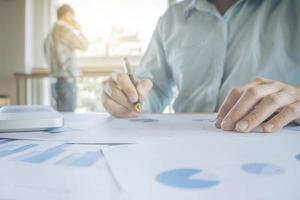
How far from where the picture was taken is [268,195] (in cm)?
17

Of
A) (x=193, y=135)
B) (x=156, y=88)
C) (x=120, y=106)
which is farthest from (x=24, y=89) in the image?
(x=193, y=135)

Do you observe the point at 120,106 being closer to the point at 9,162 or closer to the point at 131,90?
the point at 131,90

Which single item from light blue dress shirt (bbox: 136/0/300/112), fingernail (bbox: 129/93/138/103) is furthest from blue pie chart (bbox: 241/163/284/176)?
light blue dress shirt (bbox: 136/0/300/112)

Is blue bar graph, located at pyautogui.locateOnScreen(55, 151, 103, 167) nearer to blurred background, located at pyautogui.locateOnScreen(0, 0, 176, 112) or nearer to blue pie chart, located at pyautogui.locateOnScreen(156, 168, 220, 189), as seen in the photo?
blue pie chart, located at pyautogui.locateOnScreen(156, 168, 220, 189)

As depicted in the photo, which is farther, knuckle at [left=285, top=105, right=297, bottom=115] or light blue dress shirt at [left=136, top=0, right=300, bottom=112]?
light blue dress shirt at [left=136, top=0, right=300, bottom=112]

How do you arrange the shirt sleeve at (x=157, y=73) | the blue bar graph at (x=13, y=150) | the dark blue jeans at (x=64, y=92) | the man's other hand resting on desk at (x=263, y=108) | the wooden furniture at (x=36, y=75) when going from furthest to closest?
1. the wooden furniture at (x=36, y=75)
2. the dark blue jeans at (x=64, y=92)
3. the shirt sleeve at (x=157, y=73)
4. the man's other hand resting on desk at (x=263, y=108)
5. the blue bar graph at (x=13, y=150)

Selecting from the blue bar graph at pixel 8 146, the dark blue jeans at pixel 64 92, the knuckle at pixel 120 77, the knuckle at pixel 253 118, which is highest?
the knuckle at pixel 120 77

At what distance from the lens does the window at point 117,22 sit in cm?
266

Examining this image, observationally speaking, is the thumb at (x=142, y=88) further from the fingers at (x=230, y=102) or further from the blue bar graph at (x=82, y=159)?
the blue bar graph at (x=82, y=159)

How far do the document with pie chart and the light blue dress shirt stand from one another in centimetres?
37

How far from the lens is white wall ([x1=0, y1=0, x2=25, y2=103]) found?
292 cm

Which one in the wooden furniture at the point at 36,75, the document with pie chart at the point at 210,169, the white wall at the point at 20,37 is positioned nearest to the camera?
the document with pie chart at the point at 210,169

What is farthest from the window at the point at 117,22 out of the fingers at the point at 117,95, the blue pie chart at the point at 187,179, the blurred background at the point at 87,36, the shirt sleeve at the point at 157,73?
the blue pie chart at the point at 187,179

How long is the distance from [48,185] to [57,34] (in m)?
2.28
